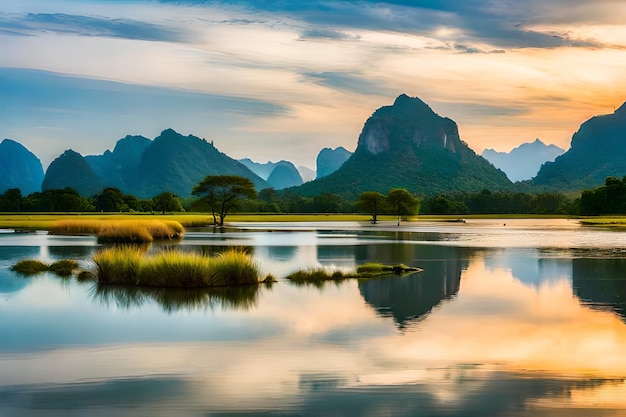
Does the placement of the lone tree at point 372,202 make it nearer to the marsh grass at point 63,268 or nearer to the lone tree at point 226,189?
the lone tree at point 226,189

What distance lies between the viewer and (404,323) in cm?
1560

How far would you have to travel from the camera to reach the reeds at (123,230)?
47.8m

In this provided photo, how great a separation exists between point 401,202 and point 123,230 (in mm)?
62851

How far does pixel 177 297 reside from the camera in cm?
1972

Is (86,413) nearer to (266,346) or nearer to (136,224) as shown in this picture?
(266,346)

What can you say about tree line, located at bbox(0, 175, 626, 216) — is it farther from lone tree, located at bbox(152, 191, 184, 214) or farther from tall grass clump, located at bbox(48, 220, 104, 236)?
tall grass clump, located at bbox(48, 220, 104, 236)

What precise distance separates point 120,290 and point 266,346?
31.9 feet

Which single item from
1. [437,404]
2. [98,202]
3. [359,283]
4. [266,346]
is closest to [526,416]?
[437,404]

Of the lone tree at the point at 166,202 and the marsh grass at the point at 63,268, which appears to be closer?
the marsh grass at the point at 63,268

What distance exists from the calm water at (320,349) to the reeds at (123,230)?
76.6ft

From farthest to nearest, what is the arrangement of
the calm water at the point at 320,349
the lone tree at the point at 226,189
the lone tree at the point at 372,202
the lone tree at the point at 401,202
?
the lone tree at the point at 372,202
the lone tree at the point at 401,202
the lone tree at the point at 226,189
the calm water at the point at 320,349

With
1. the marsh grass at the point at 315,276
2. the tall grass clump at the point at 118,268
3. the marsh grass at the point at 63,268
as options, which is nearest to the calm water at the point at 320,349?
the tall grass clump at the point at 118,268

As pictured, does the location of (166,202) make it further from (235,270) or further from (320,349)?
(320,349)

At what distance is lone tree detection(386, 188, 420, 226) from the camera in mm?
104562
